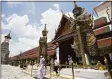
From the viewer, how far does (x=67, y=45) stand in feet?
62.3

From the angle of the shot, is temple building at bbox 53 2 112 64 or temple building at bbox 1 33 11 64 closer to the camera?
temple building at bbox 53 2 112 64

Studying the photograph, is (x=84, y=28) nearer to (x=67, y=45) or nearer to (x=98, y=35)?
(x=98, y=35)

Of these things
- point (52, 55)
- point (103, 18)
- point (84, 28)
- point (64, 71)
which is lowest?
point (64, 71)

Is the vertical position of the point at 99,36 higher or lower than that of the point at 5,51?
lower

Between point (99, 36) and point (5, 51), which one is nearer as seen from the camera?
point (99, 36)

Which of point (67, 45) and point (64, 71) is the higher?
point (67, 45)

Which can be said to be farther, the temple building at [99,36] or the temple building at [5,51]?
the temple building at [5,51]

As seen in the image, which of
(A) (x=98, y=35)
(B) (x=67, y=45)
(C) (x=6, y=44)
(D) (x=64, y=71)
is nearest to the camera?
(A) (x=98, y=35)

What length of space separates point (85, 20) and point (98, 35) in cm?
171

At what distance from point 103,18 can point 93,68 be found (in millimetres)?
5339

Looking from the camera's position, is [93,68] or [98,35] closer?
[93,68]

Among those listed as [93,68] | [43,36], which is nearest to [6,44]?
[43,36]

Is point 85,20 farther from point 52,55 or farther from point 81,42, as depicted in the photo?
point 52,55

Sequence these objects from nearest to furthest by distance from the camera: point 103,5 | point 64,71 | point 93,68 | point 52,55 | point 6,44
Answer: point 93,68 → point 64,71 → point 103,5 → point 52,55 → point 6,44
